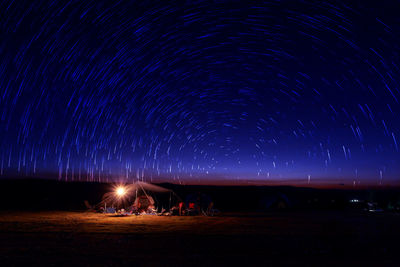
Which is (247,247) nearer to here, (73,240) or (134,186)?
(73,240)

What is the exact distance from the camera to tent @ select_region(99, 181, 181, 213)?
2497 cm

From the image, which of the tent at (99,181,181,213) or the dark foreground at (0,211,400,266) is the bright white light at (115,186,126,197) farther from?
the dark foreground at (0,211,400,266)

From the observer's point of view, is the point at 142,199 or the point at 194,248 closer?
the point at 194,248

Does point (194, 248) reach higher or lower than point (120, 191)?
lower

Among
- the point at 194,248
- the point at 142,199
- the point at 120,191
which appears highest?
the point at 120,191

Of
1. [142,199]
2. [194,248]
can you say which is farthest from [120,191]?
[194,248]

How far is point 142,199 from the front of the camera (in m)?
25.5

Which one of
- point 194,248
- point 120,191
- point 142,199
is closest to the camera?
point 194,248

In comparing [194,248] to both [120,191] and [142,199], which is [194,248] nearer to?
[142,199]

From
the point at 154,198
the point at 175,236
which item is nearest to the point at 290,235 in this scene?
the point at 175,236

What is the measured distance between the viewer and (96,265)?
760 centimetres

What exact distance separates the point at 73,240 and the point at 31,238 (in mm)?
1483

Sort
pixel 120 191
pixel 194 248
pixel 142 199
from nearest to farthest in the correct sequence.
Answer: pixel 194 248, pixel 142 199, pixel 120 191

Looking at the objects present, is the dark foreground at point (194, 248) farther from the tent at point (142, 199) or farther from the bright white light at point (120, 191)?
the bright white light at point (120, 191)
